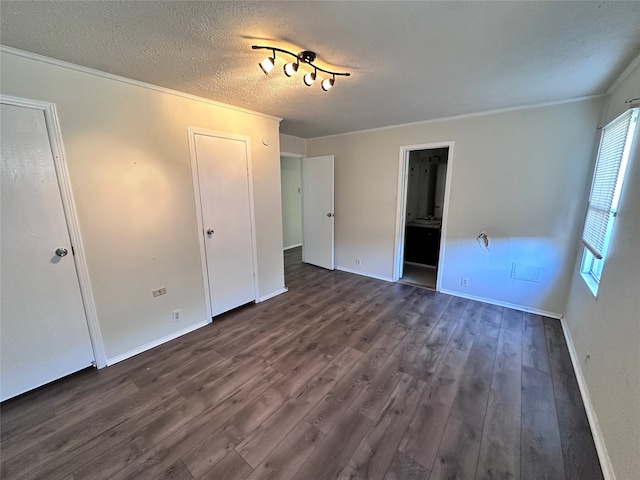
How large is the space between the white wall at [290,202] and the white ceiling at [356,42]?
12.1ft

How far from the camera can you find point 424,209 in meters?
5.19

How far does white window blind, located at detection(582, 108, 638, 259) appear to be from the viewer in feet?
5.88

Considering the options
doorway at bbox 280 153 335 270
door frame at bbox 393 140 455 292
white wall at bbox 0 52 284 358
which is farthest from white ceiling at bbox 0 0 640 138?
doorway at bbox 280 153 335 270

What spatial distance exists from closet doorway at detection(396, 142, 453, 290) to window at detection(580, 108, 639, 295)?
1902 millimetres

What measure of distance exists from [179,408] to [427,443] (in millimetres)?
1618

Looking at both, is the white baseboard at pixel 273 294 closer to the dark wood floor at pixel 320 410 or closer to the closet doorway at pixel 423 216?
the dark wood floor at pixel 320 410

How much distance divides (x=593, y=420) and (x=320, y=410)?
1680 mm

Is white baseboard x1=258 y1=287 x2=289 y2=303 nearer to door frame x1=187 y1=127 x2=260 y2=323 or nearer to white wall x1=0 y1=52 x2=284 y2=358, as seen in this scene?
door frame x1=187 y1=127 x2=260 y2=323

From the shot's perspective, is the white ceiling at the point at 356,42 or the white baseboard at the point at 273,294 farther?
the white baseboard at the point at 273,294

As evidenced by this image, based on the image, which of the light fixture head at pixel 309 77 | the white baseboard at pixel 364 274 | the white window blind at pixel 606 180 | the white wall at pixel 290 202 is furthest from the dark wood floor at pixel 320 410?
the white wall at pixel 290 202

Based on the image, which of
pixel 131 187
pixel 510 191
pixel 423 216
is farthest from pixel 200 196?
pixel 423 216

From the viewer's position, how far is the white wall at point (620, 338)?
1.18m

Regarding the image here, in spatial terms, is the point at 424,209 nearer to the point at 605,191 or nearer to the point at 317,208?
the point at 317,208

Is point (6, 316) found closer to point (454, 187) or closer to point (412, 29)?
point (412, 29)
